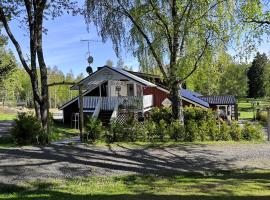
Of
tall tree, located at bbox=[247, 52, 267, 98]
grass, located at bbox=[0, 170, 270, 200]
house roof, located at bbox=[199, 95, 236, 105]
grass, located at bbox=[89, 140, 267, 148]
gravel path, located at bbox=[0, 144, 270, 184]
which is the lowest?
grass, located at bbox=[0, 170, 270, 200]

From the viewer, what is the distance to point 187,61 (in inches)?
819

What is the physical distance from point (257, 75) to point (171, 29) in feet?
210

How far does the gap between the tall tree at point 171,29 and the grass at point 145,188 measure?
391 inches

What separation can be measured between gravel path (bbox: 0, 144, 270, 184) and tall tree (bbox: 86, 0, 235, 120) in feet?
17.6

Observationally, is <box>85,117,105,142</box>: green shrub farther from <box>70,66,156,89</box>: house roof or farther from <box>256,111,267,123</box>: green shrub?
<box>256,111,267,123</box>: green shrub

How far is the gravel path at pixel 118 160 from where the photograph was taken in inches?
460

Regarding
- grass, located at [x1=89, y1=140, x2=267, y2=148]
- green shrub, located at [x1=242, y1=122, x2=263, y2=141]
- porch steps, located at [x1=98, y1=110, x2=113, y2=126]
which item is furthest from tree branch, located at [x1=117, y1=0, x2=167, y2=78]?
porch steps, located at [x1=98, y1=110, x2=113, y2=126]

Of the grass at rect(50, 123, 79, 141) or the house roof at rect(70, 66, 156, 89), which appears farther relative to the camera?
the house roof at rect(70, 66, 156, 89)

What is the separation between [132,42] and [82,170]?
39.6ft

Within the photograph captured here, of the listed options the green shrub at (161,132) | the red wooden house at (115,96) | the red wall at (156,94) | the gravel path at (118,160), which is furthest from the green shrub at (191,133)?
the red wall at (156,94)

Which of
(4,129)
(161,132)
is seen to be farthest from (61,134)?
(161,132)

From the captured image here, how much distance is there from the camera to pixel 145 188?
9.80 m

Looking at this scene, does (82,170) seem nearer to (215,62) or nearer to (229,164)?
(229,164)

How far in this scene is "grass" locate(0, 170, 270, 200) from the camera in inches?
344
